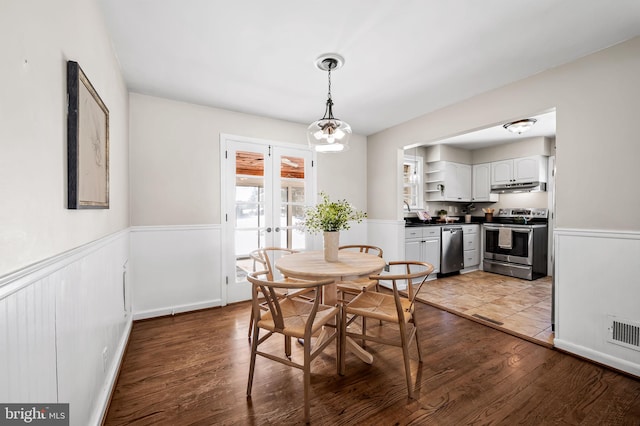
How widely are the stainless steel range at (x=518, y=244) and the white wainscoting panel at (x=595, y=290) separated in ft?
8.74

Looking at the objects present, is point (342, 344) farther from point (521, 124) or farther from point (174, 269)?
point (521, 124)

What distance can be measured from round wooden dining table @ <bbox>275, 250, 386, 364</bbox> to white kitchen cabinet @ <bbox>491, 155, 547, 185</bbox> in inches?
169

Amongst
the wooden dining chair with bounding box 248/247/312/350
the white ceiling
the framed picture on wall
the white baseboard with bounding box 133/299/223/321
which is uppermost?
the white ceiling

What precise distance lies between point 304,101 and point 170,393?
2954mm

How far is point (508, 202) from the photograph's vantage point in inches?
223

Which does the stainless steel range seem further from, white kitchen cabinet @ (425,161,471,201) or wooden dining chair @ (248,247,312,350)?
wooden dining chair @ (248,247,312,350)

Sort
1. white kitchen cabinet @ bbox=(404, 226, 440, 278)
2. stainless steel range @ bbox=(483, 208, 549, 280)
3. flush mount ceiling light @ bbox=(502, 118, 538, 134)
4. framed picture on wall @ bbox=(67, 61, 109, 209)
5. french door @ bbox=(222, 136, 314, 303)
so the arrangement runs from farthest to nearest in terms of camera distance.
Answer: stainless steel range @ bbox=(483, 208, 549, 280) → white kitchen cabinet @ bbox=(404, 226, 440, 278) → flush mount ceiling light @ bbox=(502, 118, 538, 134) → french door @ bbox=(222, 136, 314, 303) → framed picture on wall @ bbox=(67, 61, 109, 209)

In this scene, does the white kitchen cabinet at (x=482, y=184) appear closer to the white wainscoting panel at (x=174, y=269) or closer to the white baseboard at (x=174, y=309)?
the white wainscoting panel at (x=174, y=269)

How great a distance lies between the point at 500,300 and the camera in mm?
3680

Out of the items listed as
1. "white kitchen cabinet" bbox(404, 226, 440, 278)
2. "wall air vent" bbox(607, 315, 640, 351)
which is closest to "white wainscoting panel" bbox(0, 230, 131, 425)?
"wall air vent" bbox(607, 315, 640, 351)

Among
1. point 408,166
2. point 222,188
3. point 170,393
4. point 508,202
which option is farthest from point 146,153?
point 508,202

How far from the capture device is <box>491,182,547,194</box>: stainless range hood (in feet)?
16.6

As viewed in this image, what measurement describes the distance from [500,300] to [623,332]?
5.19 feet

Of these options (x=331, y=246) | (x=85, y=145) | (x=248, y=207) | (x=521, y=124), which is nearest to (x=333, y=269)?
(x=331, y=246)
